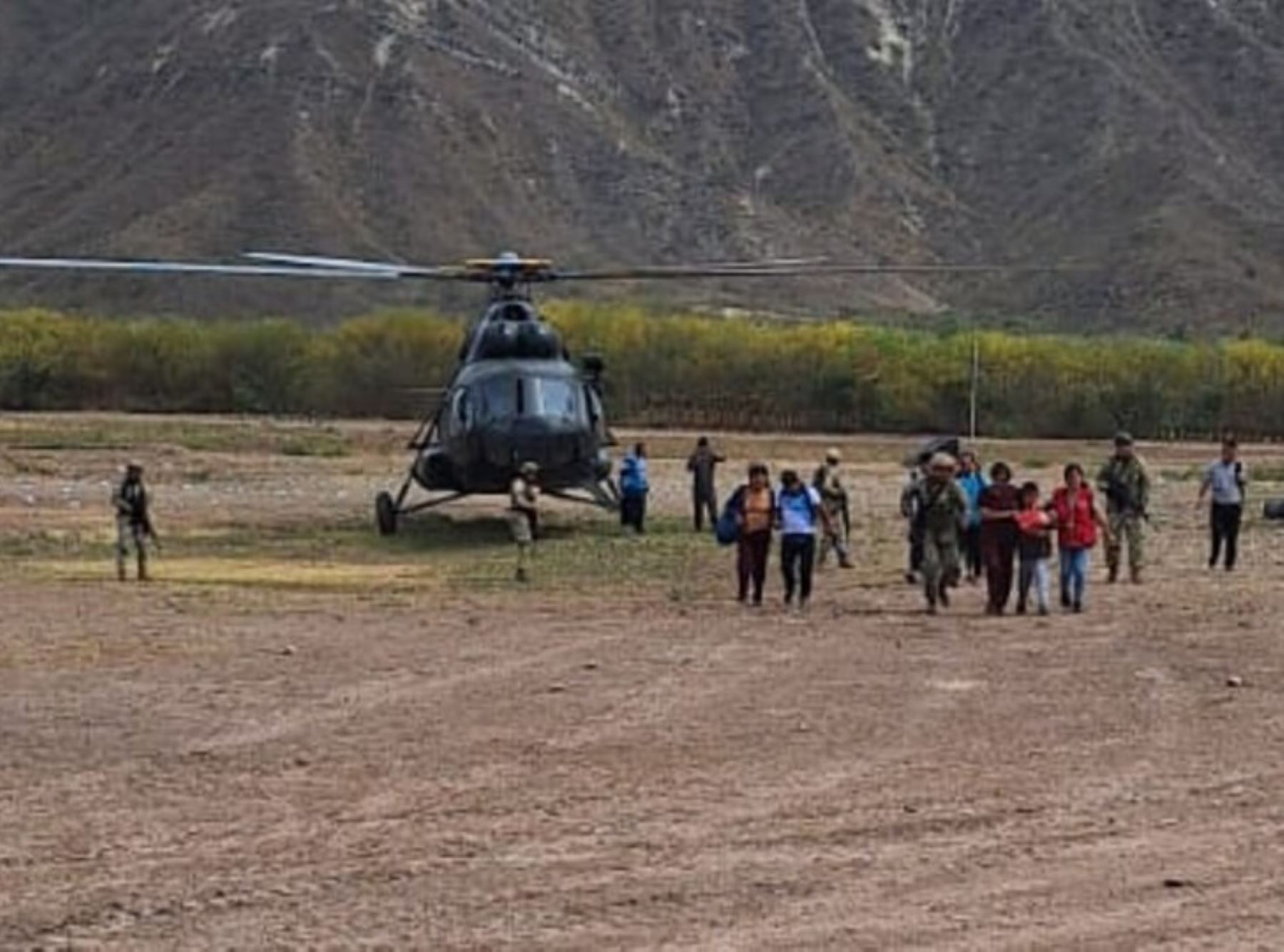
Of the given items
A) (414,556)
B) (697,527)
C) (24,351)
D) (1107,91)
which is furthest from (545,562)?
(1107,91)

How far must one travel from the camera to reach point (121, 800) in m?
12.8

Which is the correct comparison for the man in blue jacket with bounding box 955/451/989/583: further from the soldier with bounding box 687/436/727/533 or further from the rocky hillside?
the rocky hillside

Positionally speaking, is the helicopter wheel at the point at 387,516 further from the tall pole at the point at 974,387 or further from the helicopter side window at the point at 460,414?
the tall pole at the point at 974,387

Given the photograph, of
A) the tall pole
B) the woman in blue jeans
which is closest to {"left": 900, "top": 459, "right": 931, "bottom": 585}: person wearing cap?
the woman in blue jeans

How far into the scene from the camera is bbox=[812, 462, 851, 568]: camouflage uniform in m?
27.7

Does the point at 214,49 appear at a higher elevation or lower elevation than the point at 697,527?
higher

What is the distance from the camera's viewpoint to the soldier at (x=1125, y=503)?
82.8ft

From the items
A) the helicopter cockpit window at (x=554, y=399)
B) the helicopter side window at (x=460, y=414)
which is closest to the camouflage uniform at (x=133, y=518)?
the helicopter side window at (x=460, y=414)

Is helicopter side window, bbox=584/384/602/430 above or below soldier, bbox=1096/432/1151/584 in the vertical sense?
above

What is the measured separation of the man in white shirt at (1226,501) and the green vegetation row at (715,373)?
5120 centimetres

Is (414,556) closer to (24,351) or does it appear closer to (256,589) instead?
(256,589)

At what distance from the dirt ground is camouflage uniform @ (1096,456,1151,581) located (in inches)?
19.9

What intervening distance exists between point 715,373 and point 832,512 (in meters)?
56.8

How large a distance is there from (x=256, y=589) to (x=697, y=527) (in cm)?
956
